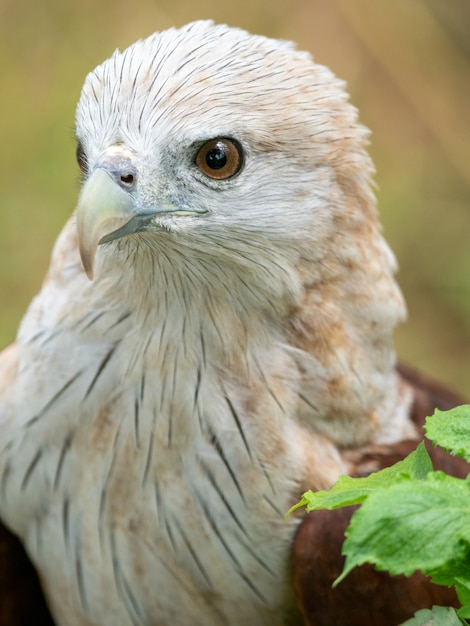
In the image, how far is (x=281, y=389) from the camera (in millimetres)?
2777

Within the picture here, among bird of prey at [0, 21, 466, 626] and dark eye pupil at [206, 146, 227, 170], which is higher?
dark eye pupil at [206, 146, 227, 170]

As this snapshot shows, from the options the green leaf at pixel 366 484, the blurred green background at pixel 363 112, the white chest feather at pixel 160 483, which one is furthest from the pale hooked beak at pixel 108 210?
the blurred green background at pixel 363 112

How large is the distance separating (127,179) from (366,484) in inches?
39.4

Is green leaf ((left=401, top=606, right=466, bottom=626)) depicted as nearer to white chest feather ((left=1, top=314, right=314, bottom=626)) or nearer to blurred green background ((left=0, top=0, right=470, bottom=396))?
white chest feather ((left=1, top=314, right=314, bottom=626))

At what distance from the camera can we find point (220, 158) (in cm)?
251

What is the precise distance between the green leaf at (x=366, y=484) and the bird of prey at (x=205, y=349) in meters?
0.86

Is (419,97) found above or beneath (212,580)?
above

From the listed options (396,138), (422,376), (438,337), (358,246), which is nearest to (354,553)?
(358,246)

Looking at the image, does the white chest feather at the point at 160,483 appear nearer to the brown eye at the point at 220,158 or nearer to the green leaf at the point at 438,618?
the brown eye at the point at 220,158

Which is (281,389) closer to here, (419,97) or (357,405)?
(357,405)

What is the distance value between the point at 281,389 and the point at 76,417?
558 mm

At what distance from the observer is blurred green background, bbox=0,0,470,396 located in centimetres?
655

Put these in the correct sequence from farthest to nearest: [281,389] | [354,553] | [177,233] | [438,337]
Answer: [438,337]
[281,389]
[177,233]
[354,553]

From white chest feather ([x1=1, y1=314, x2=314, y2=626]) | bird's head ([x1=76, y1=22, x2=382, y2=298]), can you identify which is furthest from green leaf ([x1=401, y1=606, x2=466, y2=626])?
bird's head ([x1=76, y1=22, x2=382, y2=298])
